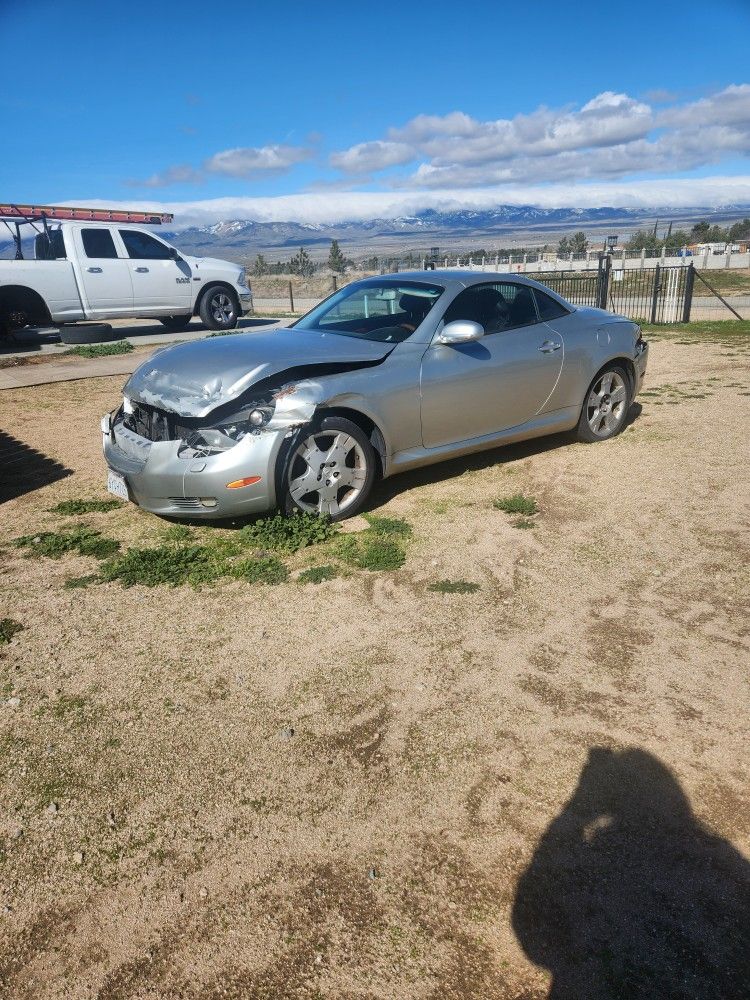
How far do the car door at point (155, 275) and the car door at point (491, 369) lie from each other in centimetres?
1048

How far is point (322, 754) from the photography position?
2631 millimetres

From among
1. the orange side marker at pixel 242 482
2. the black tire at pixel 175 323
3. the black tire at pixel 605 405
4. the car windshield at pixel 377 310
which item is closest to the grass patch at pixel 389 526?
the orange side marker at pixel 242 482

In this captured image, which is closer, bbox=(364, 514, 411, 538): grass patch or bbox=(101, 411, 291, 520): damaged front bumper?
bbox=(101, 411, 291, 520): damaged front bumper

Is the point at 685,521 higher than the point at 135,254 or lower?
lower

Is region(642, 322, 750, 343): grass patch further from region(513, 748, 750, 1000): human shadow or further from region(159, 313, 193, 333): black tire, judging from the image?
region(513, 748, 750, 1000): human shadow

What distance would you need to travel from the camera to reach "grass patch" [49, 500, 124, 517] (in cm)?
515

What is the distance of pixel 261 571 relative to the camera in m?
4.09

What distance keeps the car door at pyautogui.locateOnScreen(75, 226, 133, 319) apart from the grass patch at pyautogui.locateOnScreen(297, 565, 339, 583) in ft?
37.9

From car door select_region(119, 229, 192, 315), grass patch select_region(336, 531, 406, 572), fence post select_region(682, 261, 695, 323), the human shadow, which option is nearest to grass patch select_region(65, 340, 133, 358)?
car door select_region(119, 229, 192, 315)

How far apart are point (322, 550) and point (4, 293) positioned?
37.7 feet

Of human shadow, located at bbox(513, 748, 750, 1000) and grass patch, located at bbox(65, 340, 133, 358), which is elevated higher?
human shadow, located at bbox(513, 748, 750, 1000)

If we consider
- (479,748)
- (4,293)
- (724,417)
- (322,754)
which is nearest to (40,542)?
(322,754)

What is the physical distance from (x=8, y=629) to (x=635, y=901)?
9.99 feet

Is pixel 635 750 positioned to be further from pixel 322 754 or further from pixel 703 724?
pixel 322 754
